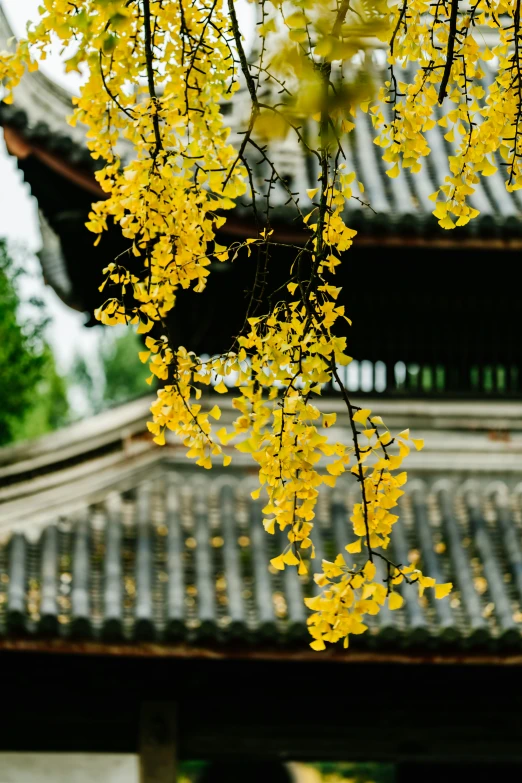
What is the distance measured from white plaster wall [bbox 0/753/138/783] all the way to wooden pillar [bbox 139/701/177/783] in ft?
28.9

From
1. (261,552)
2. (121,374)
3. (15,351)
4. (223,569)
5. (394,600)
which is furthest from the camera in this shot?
(121,374)

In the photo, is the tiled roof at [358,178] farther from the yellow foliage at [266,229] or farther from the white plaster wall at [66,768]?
the white plaster wall at [66,768]

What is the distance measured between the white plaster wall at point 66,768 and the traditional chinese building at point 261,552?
27.2 ft

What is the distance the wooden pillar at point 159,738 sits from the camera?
528 cm

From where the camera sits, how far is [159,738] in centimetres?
529

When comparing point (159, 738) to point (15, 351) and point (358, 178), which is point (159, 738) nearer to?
point (358, 178)

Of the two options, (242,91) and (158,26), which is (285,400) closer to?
(158,26)

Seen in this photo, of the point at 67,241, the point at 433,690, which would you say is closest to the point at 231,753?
the point at 433,690

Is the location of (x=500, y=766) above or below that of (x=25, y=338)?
below

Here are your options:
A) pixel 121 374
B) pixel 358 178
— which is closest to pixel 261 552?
pixel 358 178

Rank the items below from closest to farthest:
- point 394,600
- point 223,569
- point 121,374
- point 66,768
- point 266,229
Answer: point 394,600 → point 266,229 → point 223,569 → point 66,768 → point 121,374

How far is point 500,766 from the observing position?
21.4 ft

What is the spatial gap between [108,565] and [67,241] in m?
1.90

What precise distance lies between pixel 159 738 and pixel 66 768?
377 inches
